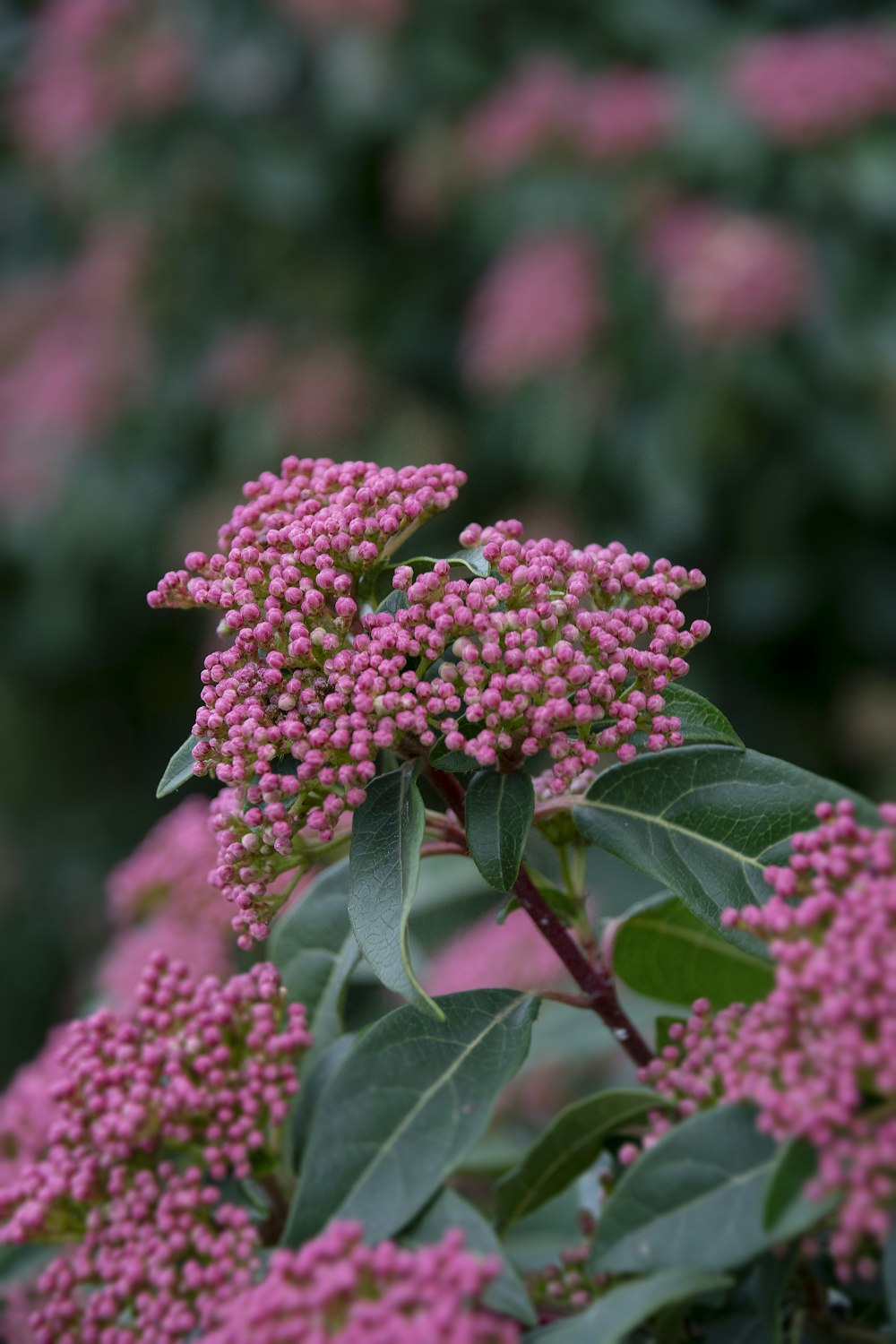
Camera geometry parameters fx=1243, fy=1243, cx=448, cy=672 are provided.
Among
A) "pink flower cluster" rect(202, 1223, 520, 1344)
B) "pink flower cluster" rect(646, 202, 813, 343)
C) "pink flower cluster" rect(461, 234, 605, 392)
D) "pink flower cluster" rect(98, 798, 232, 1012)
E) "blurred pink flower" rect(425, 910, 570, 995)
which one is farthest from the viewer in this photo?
"pink flower cluster" rect(461, 234, 605, 392)

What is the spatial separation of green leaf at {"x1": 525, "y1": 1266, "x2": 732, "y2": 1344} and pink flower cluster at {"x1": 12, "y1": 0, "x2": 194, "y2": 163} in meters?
3.09

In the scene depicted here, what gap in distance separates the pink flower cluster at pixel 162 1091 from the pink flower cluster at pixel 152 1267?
0.6 inches

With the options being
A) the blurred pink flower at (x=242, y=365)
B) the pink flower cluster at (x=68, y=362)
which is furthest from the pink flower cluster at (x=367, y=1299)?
the pink flower cluster at (x=68, y=362)

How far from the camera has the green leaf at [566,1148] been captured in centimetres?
68

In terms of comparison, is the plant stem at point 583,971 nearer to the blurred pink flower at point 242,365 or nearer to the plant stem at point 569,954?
the plant stem at point 569,954

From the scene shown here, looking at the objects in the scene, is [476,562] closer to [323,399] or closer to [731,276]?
[731,276]

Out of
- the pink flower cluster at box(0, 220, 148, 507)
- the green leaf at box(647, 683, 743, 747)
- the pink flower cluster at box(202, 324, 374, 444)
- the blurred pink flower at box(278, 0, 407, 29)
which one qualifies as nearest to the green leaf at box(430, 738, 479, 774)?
the green leaf at box(647, 683, 743, 747)

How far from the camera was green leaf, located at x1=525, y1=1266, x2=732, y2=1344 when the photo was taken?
1.71 feet

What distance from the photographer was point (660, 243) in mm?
2688

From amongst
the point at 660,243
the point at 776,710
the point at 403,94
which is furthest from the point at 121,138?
the point at 776,710

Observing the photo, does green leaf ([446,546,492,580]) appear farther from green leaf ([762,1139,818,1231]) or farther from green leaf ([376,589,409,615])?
green leaf ([762,1139,818,1231])

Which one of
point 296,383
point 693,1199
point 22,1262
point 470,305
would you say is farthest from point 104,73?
point 693,1199

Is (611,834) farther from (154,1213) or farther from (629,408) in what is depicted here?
(629,408)

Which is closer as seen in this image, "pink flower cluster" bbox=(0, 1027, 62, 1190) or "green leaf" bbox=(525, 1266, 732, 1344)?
"green leaf" bbox=(525, 1266, 732, 1344)
